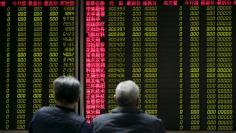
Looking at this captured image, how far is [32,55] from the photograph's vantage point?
3.71m

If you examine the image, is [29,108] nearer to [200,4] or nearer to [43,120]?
[43,120]

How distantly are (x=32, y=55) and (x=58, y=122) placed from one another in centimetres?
126

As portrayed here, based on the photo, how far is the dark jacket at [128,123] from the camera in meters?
2.60

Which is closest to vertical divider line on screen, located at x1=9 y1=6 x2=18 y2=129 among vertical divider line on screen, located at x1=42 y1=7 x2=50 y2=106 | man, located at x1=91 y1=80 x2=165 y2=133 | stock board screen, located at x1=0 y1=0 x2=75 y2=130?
stock board screen, located at x1=0 y1=0 x2=75 y2=130

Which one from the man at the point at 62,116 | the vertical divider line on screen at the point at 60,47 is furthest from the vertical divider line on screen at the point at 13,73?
the man at the point at 62,116

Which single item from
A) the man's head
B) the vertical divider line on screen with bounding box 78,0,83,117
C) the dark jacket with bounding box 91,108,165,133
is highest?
the vertical divider line on screen with bounding box 78,0,83,117

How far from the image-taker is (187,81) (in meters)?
3.62

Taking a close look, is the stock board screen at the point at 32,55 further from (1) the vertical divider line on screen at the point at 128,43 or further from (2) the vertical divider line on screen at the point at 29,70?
→ (1) the vertical divider line on screen at the point at 128,43

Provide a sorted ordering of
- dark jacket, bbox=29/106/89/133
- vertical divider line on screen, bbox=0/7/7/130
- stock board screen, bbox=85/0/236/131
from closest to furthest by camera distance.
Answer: dark jacket, bbox=29/106/89/133
stock board screen, bbox=85/0/236/131
vertical divider line on screen, bbox=0/7/7/130

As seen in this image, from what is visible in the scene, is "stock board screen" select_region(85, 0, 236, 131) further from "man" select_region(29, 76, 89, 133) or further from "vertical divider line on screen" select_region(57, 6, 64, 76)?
"man" select_region(29, 76, 89, 133)

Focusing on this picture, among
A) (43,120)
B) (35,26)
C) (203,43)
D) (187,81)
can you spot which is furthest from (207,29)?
(43,120)

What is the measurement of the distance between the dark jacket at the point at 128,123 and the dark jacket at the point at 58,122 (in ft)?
0.37

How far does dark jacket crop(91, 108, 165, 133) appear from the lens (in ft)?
8.52

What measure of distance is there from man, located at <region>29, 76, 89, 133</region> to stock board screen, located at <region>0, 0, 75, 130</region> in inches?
43.2
